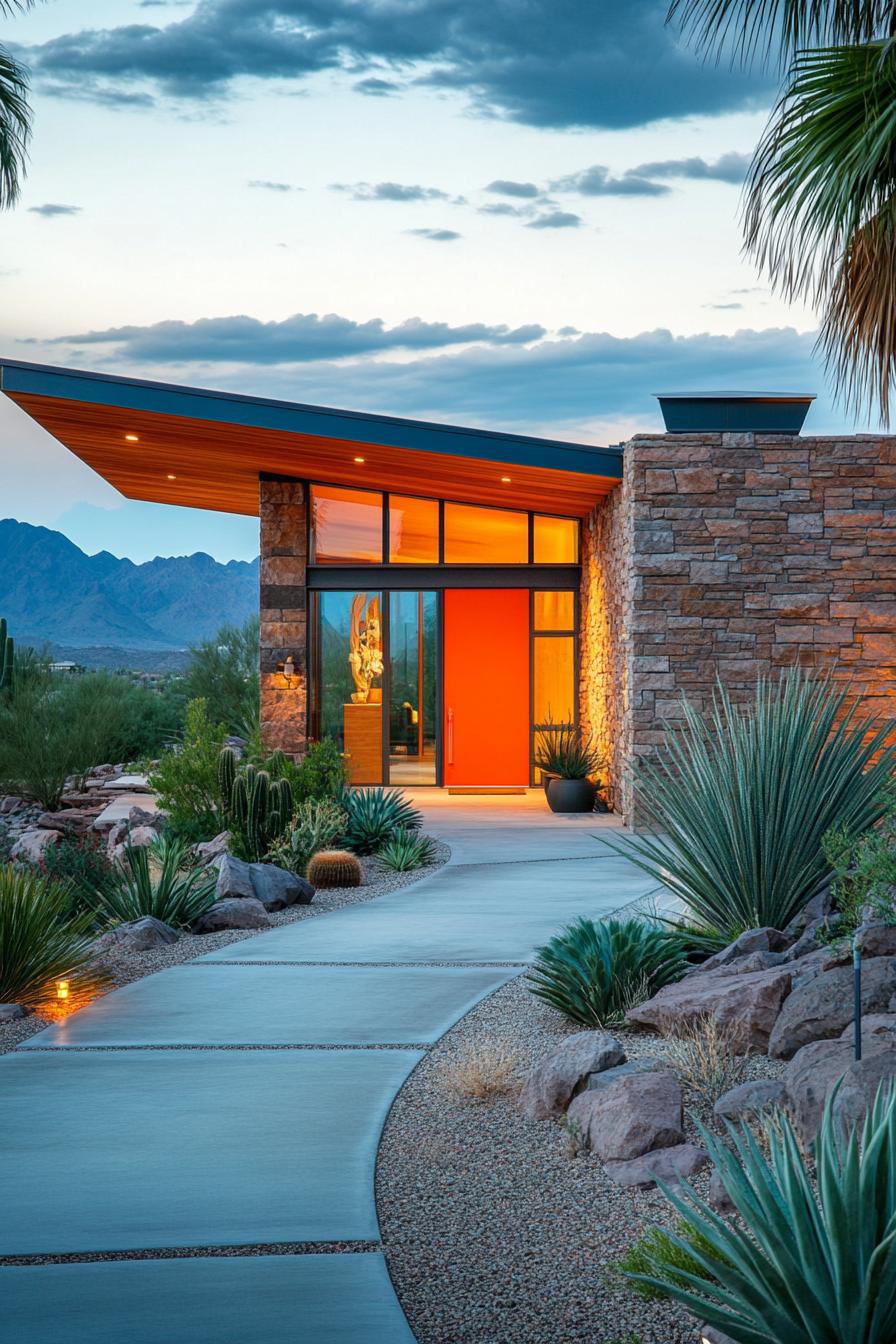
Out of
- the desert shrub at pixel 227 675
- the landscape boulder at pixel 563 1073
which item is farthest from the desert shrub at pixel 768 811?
the desert shrub at pixel 227 675

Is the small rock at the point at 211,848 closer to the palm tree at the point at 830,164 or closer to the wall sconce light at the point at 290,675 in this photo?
the palm tree at the point at 830,164

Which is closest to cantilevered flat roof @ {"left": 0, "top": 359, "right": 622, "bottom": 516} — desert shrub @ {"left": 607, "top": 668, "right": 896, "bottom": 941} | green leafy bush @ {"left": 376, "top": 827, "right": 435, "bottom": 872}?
green leafy bush @ {"left": 376, "top": 827, "right": 435, "bottom": 872}

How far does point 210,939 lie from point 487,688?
482 inches

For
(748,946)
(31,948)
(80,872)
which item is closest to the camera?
(748,946)

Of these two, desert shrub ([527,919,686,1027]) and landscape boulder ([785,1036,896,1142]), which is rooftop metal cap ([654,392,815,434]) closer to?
desert shrub ([527,919,686,1027])

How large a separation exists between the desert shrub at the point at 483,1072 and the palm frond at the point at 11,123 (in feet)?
18.0

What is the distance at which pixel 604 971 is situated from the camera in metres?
6.14

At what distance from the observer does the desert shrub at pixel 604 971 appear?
6.11m

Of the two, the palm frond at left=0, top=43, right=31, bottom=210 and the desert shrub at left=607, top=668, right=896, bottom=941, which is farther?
the palm frond at left=0, top=43, right=31, bottom=210

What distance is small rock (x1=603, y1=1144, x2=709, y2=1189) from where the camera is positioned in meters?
4.16

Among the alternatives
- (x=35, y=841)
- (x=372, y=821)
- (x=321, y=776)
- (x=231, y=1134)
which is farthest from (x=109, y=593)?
(x=231, y=1134)

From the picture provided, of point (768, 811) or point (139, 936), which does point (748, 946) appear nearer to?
point (768, 811)

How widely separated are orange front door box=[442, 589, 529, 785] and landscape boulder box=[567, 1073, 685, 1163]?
15.6m

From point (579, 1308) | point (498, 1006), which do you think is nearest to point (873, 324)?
point (498, 1006)
